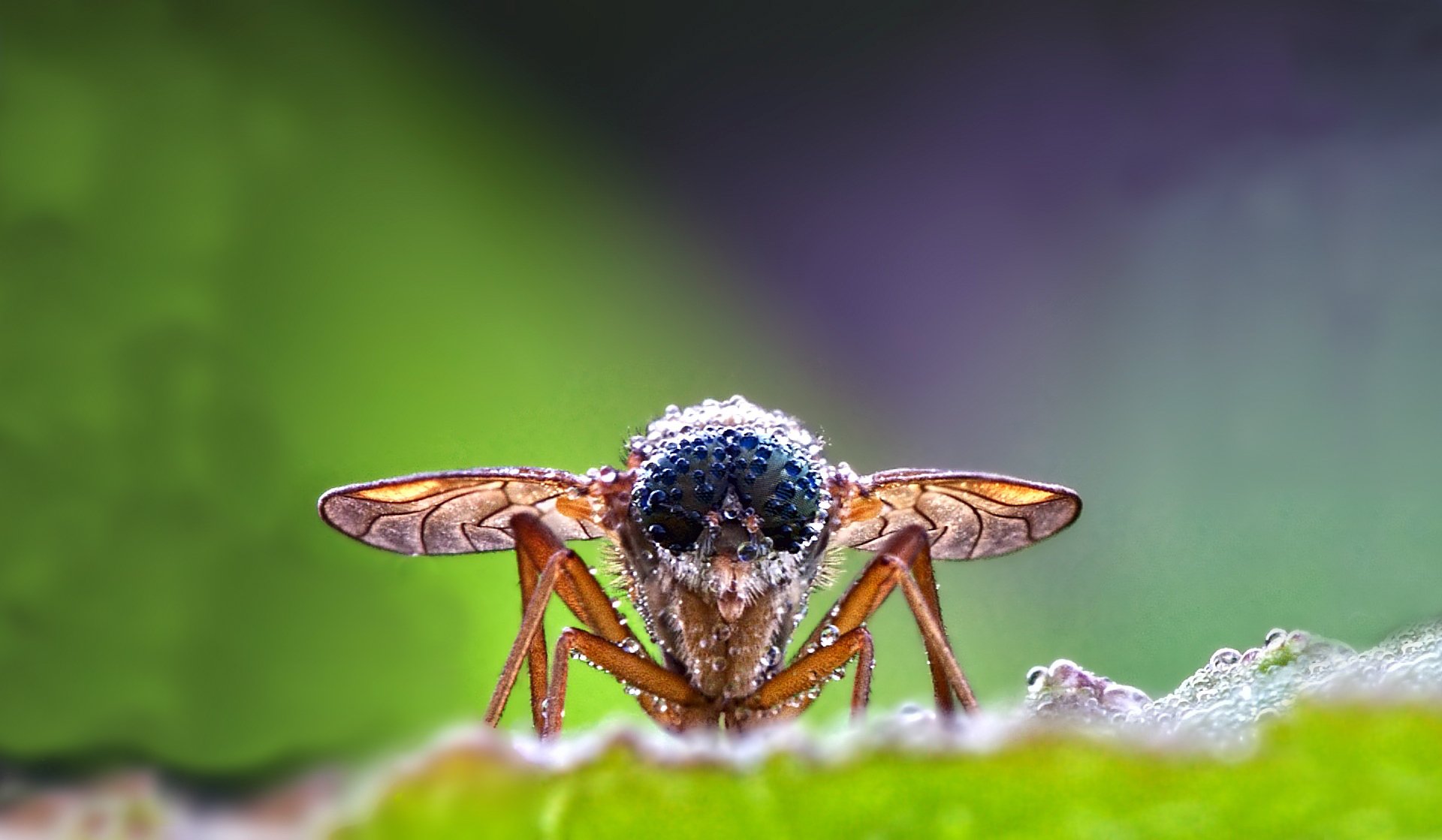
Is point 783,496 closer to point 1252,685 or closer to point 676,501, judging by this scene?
point 676,501

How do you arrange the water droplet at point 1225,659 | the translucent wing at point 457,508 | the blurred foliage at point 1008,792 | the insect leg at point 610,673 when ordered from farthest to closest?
the translucent wing at point 457,508 < the insect leg at point 610,673 < the water droplet at point 1225,659 < the blurred foliage at point 1008,792

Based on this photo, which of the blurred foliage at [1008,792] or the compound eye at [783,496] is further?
the compound eye at [783,496]

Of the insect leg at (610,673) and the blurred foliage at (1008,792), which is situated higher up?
the insect leg at (610,673)

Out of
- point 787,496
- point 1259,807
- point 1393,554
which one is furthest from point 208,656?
point 1259,807

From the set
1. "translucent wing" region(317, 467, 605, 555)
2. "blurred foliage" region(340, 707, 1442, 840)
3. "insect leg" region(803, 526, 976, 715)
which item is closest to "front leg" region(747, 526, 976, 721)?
"insect leg" region(803, 526, 976, 715)

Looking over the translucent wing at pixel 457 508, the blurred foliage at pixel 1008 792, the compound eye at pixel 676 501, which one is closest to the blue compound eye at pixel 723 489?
the compound eye at pixel 676 501

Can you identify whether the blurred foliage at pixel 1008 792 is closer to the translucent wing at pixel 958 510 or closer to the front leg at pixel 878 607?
the front leg at pixel 878 607
